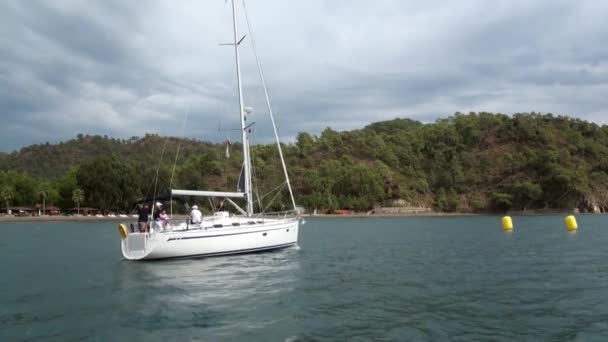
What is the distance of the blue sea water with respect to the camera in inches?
483

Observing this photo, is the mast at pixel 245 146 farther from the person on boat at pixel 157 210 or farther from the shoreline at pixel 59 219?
the shoreline at pixel 59 219

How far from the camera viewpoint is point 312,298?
16.2m

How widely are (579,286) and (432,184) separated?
14784 centimetres

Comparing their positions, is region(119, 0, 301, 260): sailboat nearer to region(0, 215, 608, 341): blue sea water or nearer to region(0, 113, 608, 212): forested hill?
region(0, 215, 608, 341): blue sea water

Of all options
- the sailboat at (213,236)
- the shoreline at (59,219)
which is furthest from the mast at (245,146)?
the shoreline at (59,219)

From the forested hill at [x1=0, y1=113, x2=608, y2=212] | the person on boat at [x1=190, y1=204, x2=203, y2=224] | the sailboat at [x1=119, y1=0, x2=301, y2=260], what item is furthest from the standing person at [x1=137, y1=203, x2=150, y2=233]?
the forested hill at [x1=0, y1=113, x2=608, y2=212]

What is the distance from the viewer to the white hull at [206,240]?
2439 cm

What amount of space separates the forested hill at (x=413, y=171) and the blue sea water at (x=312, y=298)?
89.5 metres

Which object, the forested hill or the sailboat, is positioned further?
the forested hill

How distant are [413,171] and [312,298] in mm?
153081

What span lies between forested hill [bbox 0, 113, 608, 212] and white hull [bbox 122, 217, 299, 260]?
85.3 m

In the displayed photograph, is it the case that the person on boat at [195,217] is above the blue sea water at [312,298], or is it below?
above

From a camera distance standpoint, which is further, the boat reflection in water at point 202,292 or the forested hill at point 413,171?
the forested hill at point 413,171

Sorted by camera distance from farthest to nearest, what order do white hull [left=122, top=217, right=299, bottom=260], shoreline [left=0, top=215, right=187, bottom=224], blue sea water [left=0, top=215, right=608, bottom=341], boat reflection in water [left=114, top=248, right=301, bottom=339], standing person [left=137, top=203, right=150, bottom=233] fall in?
1. shoreline [left=0, top=215, right=187, bottom=224]
2. standing person [left=137, top=203, right=150, bottom=233]
3. white hull [left=122, top=217, right=299, bottom=260]
4. boat reflection in water [left=114, top=248, right=301, bottom=339]
5. blue sea water [left=0, top=215, right=608, bottom=341]
